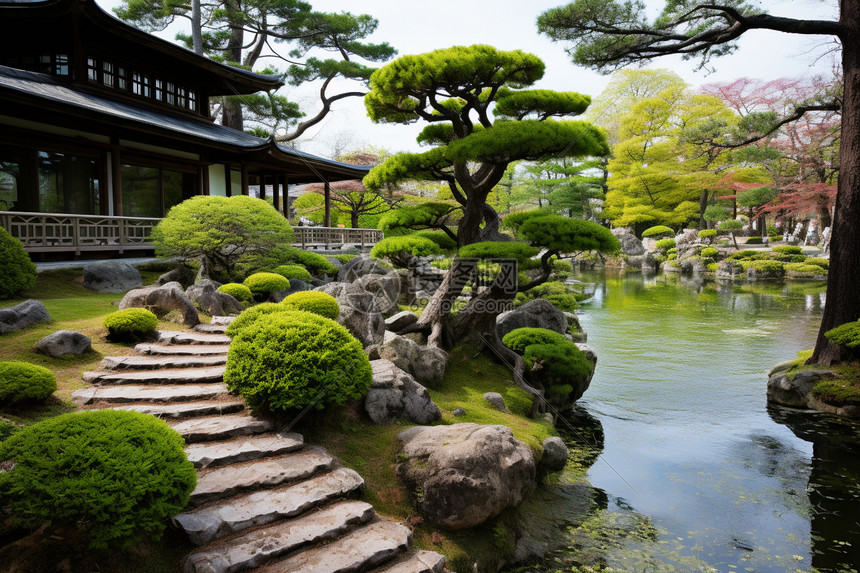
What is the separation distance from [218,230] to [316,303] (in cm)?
509

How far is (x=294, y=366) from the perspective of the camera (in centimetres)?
536

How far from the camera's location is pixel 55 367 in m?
6.25

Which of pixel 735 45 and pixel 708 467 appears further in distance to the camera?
pixel 735 45

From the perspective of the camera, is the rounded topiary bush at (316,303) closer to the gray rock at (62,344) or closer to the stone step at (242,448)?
the gray rock at (62,344)

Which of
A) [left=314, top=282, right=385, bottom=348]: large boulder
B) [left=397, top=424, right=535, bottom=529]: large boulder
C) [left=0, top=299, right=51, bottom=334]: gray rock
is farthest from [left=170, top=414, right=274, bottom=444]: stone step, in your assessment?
[left=0, top=299, right=51, bottom=334]: gray rock

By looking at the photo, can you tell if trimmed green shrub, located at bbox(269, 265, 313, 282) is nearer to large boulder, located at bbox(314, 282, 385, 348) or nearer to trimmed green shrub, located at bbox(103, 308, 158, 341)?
large boulder, located at bbox(314, 282, 385, 348)

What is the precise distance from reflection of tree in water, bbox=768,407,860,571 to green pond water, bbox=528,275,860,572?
2cm

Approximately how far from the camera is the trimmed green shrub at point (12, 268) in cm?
871

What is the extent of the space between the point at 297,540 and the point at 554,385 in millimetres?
6820

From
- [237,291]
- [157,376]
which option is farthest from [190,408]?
[237,291]

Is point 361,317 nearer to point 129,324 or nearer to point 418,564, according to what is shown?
point 129,324

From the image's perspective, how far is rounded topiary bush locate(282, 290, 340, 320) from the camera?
26.6 ft

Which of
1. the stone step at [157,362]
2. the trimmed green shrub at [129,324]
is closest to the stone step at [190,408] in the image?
the stone step at [157,362]

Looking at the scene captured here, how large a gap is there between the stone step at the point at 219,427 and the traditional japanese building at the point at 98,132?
936cm
